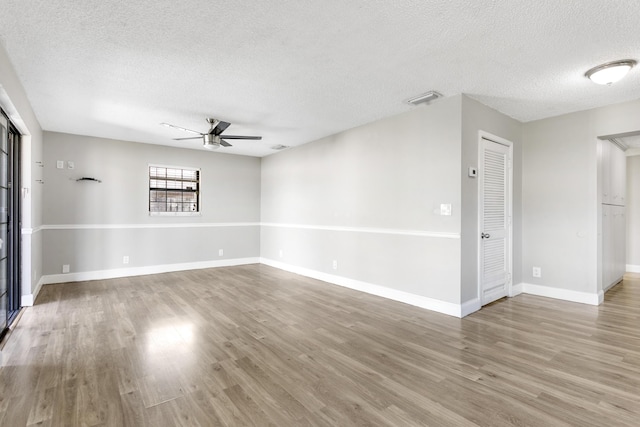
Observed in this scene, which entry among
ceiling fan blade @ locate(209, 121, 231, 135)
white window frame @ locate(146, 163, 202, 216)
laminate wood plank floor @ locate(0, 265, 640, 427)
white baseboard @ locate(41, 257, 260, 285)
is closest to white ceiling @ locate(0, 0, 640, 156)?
ceiling fan blade @ locate(209, 121, 231, 135)

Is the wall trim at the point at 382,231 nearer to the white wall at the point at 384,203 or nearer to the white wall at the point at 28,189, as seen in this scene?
the white wall at the point at 384,203

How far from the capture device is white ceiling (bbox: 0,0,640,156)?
6.84 ft

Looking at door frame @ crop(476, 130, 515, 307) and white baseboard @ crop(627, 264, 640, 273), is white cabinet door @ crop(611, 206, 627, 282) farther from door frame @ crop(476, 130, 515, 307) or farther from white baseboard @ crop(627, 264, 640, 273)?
door frame @ crop(476, 130, 515, 307)

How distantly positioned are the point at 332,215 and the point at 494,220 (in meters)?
2.50

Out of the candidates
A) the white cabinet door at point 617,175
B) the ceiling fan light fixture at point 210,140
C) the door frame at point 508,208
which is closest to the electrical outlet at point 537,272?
the door frame at point 508,208

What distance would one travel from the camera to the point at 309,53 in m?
2.65

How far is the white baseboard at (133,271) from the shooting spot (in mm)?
5246

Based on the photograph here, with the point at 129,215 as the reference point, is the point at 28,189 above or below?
above

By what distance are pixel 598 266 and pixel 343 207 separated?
11.7 ft

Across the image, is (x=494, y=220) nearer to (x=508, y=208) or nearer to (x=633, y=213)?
(x=508, y=208)

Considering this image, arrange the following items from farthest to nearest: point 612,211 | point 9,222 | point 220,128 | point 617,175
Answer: point 617,175 < point 612,211 < point 220,128 < point 9,222

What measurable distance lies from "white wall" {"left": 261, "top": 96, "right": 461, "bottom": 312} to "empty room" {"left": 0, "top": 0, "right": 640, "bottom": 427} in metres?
0.04

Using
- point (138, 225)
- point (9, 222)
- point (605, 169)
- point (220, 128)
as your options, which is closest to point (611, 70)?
point (605, 169)

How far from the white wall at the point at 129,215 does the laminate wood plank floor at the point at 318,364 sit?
5.19ft
